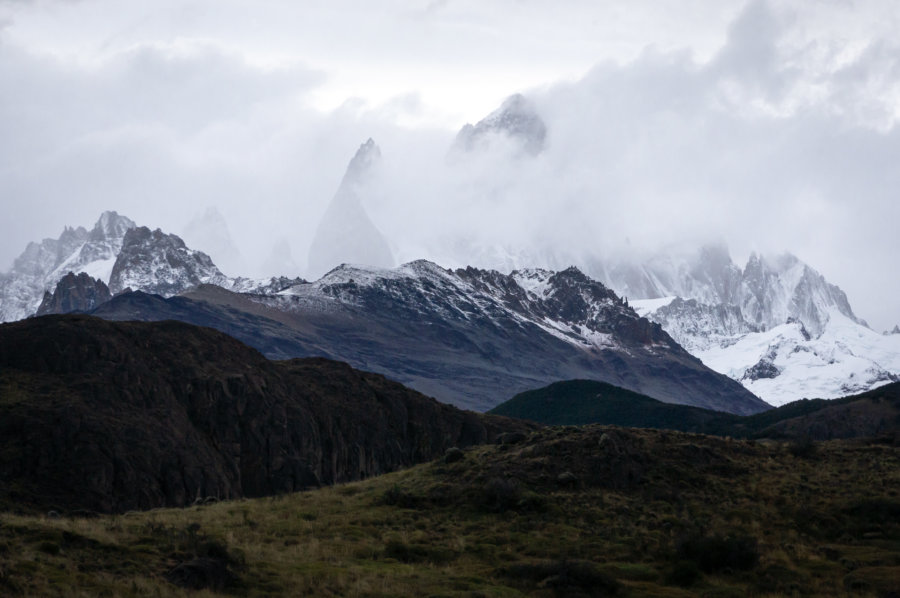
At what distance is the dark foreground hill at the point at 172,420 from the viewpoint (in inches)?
2761

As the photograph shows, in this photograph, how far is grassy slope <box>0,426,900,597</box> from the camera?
36000 mm

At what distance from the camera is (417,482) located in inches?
2288

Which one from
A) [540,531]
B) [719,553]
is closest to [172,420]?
[540,531]

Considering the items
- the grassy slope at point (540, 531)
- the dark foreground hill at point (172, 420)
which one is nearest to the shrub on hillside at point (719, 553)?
the grassy slope at point (540, 531)

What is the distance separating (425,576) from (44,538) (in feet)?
43.8

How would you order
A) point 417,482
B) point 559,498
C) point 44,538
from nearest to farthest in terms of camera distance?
Answer: point 44,538, point 559,498, point 417,482

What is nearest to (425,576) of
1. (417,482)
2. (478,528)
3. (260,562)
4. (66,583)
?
(260,562)

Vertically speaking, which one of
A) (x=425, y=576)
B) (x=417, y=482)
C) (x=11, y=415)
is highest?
(x=11, y=415)

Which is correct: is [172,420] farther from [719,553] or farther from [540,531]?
[719,553]

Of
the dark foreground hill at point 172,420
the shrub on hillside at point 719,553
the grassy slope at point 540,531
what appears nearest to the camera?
the grassy slope at point 540,531

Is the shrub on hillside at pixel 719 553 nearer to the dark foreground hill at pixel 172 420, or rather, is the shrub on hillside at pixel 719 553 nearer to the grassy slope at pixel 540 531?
the grassy slope at pixel 540 531

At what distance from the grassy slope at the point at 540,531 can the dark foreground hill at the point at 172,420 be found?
1886 centimetres

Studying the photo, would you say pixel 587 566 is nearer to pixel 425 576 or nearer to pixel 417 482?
pixel 425 576

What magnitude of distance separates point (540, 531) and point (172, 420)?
44073 millimetres
